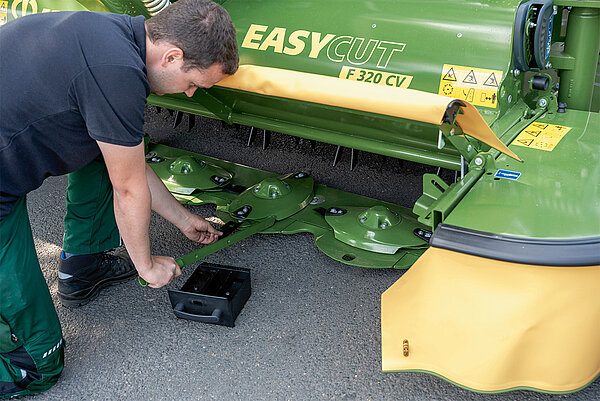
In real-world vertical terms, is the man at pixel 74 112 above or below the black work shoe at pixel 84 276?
above

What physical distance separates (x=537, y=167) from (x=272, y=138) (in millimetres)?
1882

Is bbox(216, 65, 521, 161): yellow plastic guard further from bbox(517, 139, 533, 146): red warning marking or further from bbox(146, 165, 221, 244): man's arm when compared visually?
bbox(146, 165, 221, 244): man's arm

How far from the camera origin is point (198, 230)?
85.0 inches

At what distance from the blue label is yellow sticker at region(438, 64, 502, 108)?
0.39 metres

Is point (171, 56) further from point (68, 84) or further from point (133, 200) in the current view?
point (133, 200)

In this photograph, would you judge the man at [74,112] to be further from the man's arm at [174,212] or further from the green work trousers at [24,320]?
the man's arm at [174,212]

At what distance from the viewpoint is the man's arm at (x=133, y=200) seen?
59.5 inches

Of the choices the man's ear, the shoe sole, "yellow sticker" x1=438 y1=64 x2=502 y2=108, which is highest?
the man's ear

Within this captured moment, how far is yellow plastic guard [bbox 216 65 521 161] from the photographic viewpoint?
4.87 ft

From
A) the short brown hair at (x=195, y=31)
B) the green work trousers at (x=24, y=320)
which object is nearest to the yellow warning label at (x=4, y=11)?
the green work trousers at (x=24, y=320)

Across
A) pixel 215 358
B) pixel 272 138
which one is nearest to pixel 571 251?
pixel 215 358

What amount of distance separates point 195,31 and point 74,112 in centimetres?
37

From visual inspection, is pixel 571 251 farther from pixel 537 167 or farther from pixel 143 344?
pixel 143 344

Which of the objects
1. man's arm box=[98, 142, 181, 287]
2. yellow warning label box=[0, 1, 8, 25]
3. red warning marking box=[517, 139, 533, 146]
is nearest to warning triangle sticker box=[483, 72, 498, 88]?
red warning marking box=[517, 139, 533, 146]
